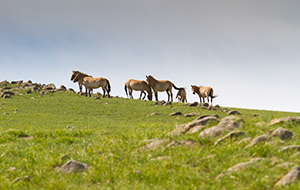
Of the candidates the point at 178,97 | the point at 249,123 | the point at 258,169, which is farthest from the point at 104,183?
the point at 178,97

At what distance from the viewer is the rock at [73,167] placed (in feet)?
25.8

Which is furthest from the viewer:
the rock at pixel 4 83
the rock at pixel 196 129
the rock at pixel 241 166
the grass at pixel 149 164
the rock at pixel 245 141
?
the rock at pixel 4 83

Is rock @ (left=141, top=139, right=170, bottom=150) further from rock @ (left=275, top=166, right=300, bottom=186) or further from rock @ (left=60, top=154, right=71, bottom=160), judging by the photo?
rock @ (left=275, top=166, right=300, bottom=186)

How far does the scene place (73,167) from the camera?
7910mm

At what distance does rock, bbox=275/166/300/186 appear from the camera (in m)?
6.07

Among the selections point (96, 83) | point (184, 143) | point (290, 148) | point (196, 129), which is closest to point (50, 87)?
point (96, 83)

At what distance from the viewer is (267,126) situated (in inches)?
360

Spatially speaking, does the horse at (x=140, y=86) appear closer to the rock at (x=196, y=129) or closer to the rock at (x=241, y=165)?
the rock at (x=196, y=129)

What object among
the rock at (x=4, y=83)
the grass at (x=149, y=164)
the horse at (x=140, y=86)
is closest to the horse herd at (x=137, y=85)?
the horse at (x=140, y=86)

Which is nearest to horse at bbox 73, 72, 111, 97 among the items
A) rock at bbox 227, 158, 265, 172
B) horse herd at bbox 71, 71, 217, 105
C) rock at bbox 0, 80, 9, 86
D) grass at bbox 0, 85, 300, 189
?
horse herd at bbox 71, 71, 217, 105

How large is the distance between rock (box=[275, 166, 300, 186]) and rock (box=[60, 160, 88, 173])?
4.82 meters

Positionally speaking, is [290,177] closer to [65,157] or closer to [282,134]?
[282,134]

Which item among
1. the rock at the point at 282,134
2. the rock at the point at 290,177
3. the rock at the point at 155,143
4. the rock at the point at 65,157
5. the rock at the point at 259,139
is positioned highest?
the rock at the point at 282,134

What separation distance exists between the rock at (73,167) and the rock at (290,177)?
15.8 feet
